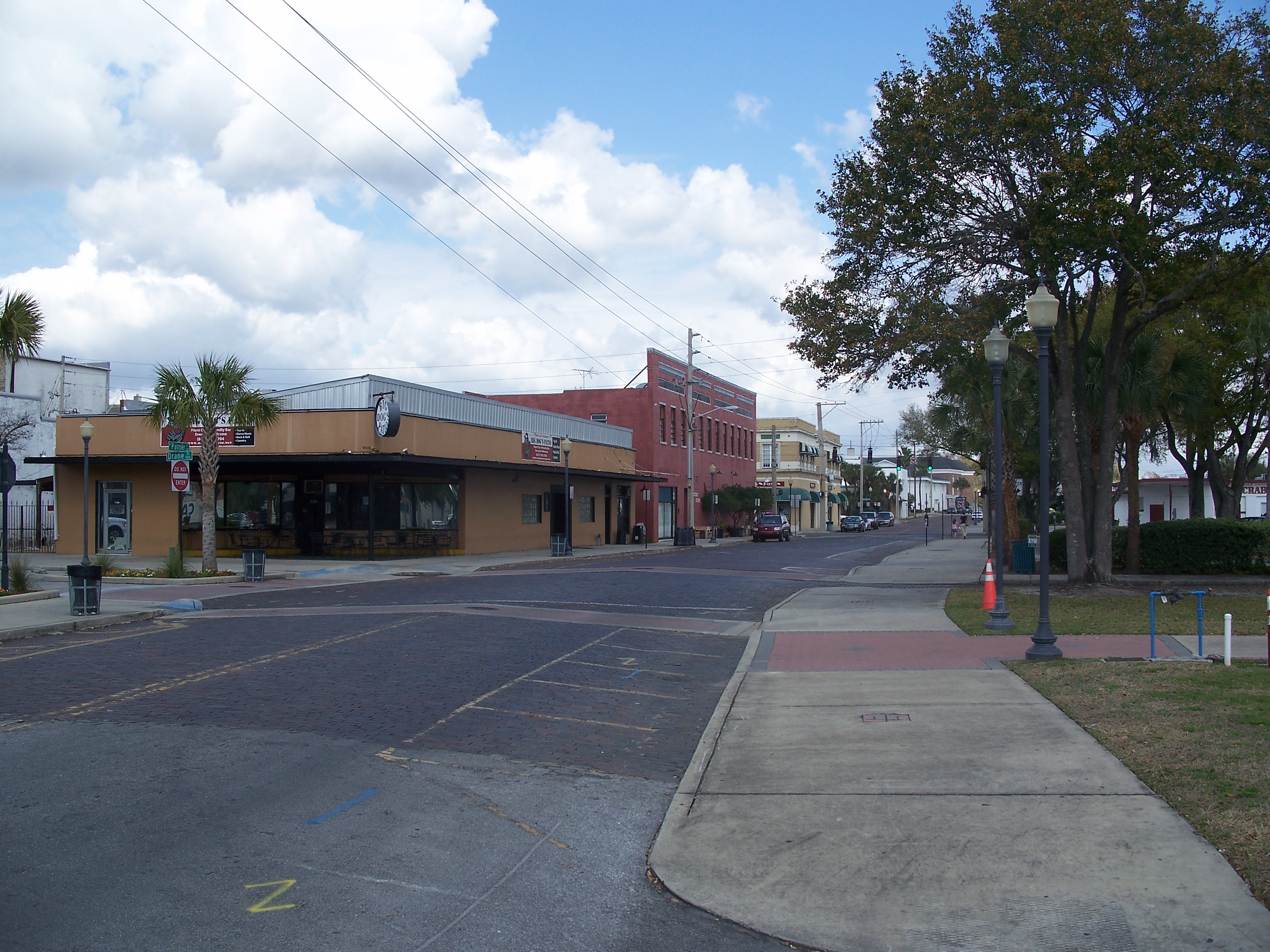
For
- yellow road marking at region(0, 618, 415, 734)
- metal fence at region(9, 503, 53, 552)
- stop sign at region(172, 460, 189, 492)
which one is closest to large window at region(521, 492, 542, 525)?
stop sign at region(172, 460, 189, 492)

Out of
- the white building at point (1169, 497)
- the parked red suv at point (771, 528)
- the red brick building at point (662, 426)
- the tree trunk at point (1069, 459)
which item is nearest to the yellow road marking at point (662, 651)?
the tree trunk at point (1069, 459)

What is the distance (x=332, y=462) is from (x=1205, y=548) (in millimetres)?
25260

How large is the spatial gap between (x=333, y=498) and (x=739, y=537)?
3311cm

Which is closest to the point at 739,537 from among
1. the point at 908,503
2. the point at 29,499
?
the point at 29,499

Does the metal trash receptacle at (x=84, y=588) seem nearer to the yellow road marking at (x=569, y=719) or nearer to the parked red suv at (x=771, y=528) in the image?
the yellow road marking at (x=569, y=719)

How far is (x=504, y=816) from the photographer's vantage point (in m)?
6.32

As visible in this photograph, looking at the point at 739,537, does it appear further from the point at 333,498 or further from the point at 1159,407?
the point at 1159,407

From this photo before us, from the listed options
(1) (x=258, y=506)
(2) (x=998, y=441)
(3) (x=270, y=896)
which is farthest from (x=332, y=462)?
(3) (x=270, y=896)

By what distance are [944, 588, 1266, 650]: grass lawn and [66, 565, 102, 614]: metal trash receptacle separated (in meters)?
14.2

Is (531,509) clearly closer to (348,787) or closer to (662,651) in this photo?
(662,651)

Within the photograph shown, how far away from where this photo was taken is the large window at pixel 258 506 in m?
34.9

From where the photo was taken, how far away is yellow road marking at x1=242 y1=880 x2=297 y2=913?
4762 mm

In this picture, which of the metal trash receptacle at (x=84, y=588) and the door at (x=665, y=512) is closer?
the metal trash receptacle at (x=84, y=588)

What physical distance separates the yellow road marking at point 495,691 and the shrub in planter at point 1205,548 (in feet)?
59.4
